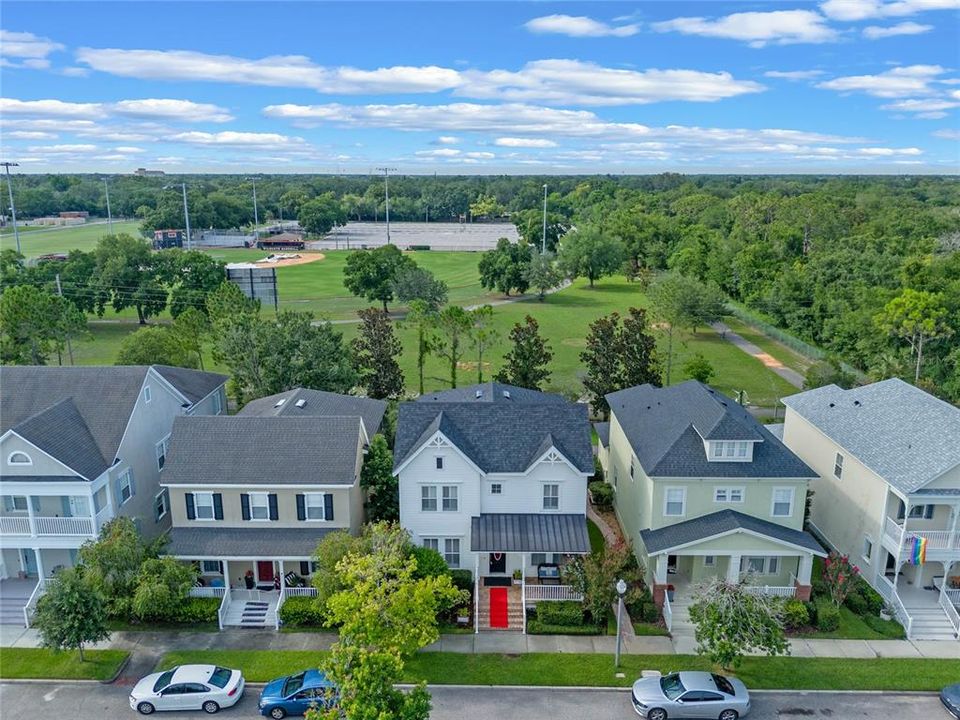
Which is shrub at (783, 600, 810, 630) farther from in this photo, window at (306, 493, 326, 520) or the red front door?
the red front door

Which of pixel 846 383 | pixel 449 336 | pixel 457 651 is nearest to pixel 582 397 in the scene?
pixel 449 336

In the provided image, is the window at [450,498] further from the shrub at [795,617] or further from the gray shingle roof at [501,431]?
the shrub at [795,617]

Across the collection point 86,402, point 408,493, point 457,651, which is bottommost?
point 457,651

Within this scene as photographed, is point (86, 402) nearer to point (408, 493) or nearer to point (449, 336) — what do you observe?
point (408, 493)

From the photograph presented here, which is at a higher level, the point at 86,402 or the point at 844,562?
the point at 86,402

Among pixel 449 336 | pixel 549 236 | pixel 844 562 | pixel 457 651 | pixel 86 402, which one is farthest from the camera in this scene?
pixel 549 236

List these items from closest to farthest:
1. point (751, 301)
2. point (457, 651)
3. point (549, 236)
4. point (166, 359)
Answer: point (457, 651) < point (166, 359) < point (751, 301) < point (549, 236)
